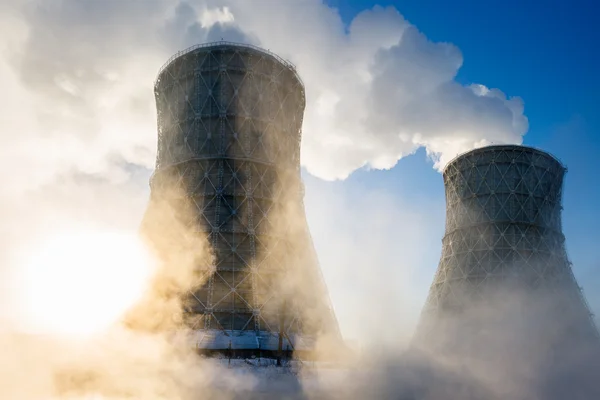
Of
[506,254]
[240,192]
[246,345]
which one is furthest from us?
[506,254]

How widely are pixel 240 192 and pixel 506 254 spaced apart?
2318 centimetres

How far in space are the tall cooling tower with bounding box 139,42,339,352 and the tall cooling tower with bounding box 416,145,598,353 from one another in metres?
14.3

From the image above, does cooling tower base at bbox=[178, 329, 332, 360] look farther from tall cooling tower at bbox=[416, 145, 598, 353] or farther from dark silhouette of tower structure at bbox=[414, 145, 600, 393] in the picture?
tall cooling tower at bbox=[416, 145, 598, 353]

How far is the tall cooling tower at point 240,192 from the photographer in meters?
28.6

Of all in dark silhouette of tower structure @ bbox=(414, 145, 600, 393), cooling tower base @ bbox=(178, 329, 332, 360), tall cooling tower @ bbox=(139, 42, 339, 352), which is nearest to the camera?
cooling tower base @ bbox=(178, 329, 332, 360)

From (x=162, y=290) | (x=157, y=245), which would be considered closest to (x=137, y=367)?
(x=162, y=290)

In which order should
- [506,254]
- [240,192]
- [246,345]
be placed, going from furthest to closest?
1. [506,254]
2. [240,192]
3. [246,345]

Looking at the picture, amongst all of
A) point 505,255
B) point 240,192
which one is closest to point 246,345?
point 240,192

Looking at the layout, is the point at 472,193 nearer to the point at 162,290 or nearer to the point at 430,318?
the point at 430,318

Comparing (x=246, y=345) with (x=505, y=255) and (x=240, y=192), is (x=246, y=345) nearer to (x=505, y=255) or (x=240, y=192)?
(x=240, y=192)

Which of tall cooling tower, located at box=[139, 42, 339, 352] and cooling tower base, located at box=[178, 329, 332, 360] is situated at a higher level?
tall cooling tower, located at box=[139, 42, 339, 352]

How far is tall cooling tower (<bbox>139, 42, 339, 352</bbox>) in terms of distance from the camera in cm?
2858

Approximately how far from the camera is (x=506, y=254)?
4062 cm

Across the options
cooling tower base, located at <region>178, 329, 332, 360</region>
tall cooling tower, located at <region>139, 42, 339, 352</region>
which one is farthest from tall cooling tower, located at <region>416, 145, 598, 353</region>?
cooling tower base, located at <region>178, 329, 332, 360</region>
